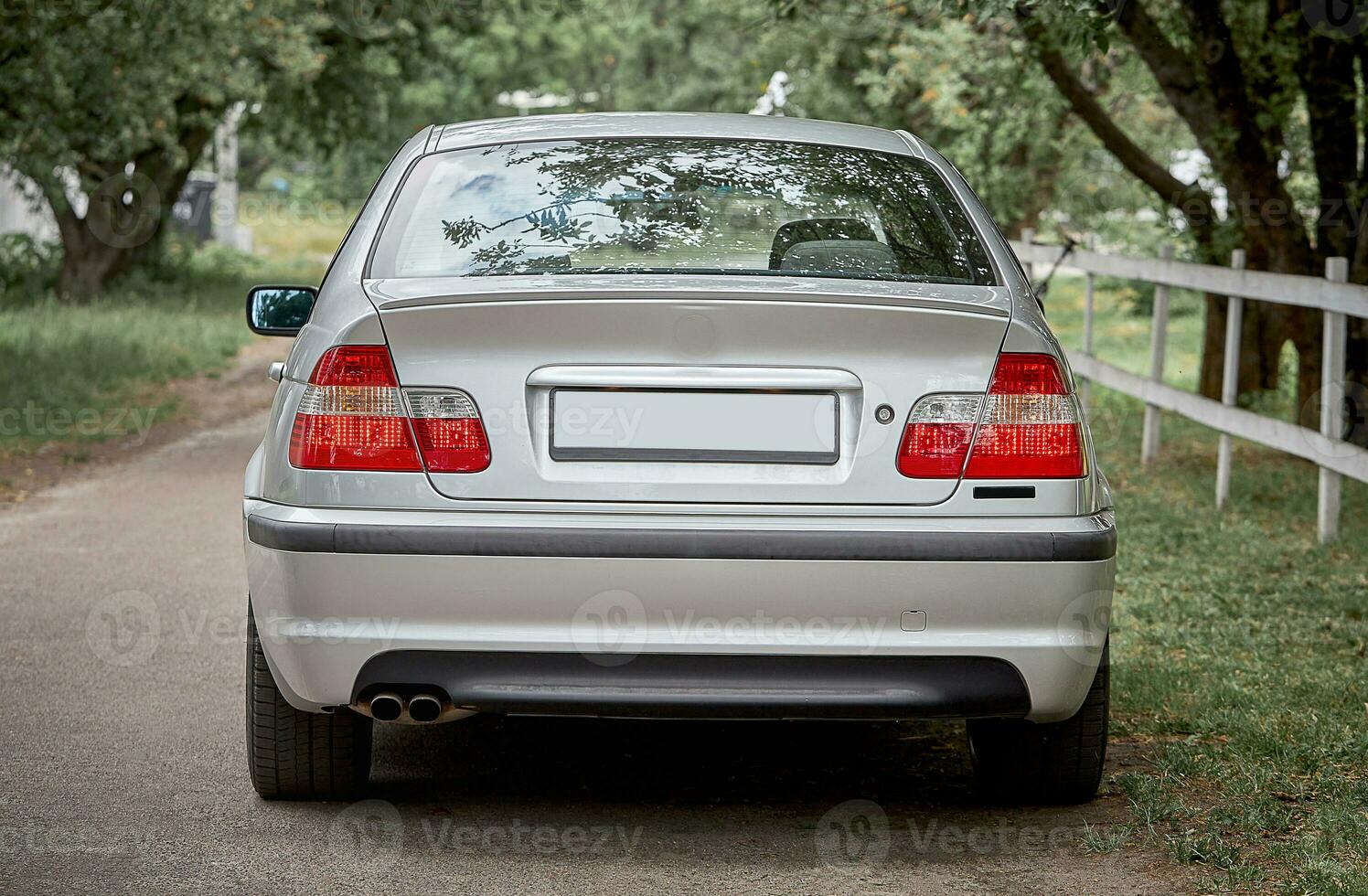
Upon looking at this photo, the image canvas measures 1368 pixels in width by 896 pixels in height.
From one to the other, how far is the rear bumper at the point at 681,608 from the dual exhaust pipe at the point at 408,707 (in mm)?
61

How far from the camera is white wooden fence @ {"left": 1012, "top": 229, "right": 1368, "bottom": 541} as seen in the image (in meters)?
7.98

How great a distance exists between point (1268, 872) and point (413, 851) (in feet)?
6.13

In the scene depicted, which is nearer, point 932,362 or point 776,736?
point 932,362

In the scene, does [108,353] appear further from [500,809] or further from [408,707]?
[408,707]

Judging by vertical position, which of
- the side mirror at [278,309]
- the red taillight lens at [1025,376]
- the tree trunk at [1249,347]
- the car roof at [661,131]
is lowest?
the tree trunk at [1249,347]

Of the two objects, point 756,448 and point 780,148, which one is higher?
point 780,148

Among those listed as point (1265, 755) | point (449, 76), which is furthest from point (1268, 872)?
point (449, 76)

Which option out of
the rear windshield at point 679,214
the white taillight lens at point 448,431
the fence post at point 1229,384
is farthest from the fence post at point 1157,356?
the white taillight lens at point 448,431

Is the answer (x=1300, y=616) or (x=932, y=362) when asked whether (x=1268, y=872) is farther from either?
(x=1300, y=616)

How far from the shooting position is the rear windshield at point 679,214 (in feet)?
13.5

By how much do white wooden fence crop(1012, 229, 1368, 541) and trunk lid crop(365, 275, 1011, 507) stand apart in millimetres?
4721

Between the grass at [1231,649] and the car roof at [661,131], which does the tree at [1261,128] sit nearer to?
the grass at [1231,649]

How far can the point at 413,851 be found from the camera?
13.0 ft

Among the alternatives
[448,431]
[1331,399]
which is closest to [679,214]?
[448,431]
